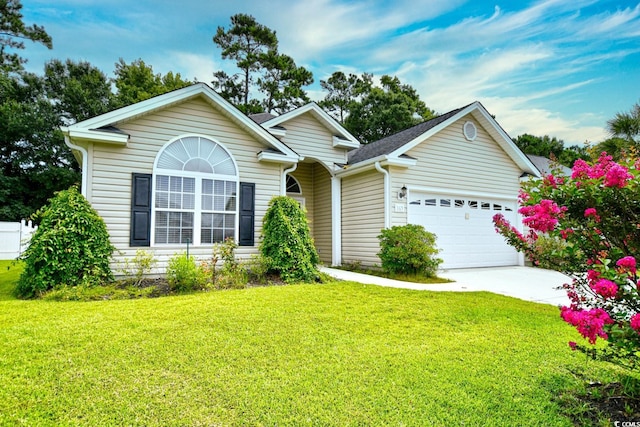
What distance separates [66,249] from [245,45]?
79.6ft

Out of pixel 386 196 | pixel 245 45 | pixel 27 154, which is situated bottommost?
pixel 386 196

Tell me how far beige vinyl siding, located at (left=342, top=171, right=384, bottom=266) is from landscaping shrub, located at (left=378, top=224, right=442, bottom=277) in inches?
35.0

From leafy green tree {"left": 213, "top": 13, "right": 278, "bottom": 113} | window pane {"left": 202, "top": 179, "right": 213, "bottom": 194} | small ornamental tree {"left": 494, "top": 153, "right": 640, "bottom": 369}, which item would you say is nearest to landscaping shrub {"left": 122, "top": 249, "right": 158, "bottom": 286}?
window pane {"left": 202, "top": 179, "right": 213, "bottom": 194}

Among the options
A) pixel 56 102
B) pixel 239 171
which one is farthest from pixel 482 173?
pixel 56 102

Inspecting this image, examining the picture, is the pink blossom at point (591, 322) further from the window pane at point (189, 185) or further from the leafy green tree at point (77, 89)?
the leafy green tree at point (77, 89)

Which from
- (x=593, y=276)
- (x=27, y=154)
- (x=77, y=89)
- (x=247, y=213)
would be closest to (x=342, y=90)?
(x=77, y=89)

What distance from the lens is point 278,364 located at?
3.27 m

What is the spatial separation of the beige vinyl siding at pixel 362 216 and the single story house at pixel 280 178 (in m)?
0.05

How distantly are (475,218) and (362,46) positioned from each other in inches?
337

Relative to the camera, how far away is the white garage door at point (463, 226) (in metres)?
10.5

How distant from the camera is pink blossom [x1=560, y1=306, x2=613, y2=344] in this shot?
2.18 metres

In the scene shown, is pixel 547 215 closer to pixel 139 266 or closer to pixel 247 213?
pixel 247 213

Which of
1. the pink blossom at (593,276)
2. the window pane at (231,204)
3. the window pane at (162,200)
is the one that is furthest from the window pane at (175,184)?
the pink blossom at (593,276)

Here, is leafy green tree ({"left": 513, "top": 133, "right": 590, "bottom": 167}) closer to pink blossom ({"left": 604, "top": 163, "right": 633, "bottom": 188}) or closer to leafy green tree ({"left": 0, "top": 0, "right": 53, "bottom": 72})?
pink blossom ({"left": 604, "top": 163, "right": 633, "bottom": 188})
